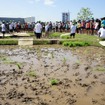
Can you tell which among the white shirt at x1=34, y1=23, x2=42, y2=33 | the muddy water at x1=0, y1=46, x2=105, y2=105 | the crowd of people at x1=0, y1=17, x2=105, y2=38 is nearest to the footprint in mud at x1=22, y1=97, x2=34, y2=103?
the muddy water at x1=0, y1=46, x2=105, y2=105

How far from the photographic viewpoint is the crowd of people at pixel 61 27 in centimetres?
2094

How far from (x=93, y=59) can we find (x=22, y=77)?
421 cm

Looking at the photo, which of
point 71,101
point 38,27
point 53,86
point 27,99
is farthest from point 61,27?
point 71,101

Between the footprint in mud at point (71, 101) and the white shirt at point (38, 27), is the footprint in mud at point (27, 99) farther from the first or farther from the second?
the white shirt at point (38, 27)

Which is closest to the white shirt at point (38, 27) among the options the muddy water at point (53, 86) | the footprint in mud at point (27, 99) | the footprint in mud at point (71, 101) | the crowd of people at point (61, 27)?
the crowd of people at point (61, 27)

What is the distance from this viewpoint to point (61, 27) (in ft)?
106

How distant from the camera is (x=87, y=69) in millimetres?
9117

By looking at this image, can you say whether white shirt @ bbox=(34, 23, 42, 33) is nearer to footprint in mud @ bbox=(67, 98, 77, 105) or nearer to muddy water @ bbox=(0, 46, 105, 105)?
muddy water @ bbox=(0, 46, 105, 105)

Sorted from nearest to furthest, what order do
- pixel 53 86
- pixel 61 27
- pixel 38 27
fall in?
pixel 53 86 → pixel 38 27 → pixel 61 27

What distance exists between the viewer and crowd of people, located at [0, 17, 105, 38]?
20.9 metres

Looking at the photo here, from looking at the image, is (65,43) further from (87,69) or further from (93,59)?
(87,69)

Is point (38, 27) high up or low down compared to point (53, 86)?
up

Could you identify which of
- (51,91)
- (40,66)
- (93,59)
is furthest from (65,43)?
(51,91)

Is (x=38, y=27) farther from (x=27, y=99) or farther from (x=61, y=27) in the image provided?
(x=27, y=99)
